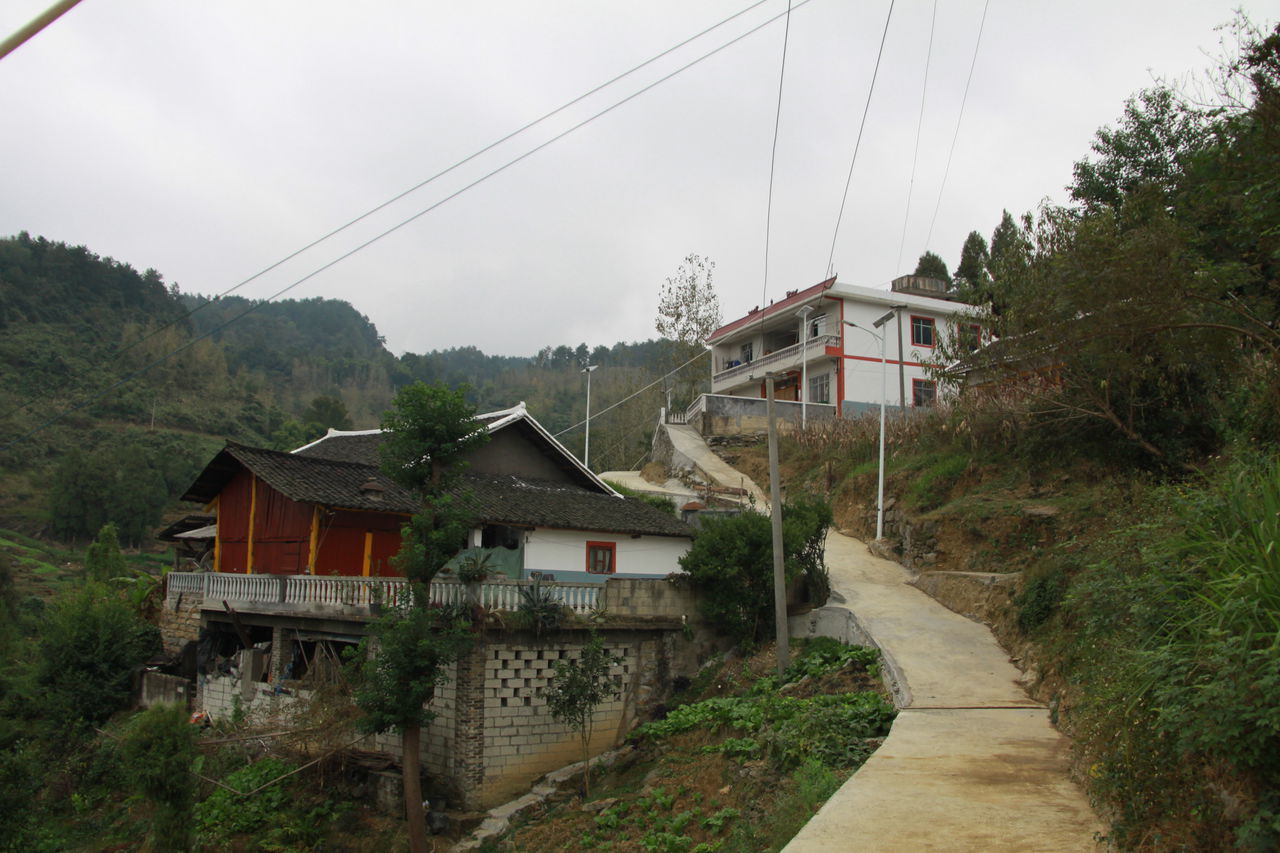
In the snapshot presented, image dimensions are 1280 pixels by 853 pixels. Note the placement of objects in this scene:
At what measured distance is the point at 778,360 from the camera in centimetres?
4034

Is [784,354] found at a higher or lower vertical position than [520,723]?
higher

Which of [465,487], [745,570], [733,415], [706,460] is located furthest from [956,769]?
[733,415]

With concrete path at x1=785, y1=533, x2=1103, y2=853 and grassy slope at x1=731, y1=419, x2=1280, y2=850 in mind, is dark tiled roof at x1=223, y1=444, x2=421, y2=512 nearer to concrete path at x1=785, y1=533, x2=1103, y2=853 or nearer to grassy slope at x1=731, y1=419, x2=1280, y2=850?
concrete path at x1=785, y1=533, x2=1103, y2=853

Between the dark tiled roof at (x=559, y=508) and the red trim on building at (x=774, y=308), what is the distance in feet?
41.4

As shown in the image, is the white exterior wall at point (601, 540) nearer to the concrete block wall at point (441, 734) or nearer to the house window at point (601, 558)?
the house window at point (601, 558)

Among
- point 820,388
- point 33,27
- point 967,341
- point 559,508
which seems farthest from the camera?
point 820,388

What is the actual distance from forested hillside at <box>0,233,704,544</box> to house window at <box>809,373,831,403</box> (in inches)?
446

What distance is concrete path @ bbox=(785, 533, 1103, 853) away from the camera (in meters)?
6.46

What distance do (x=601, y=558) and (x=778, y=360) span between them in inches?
830

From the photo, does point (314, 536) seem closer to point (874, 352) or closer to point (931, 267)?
point (874, 352)

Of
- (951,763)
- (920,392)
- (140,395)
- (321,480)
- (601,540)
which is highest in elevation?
(140,395)

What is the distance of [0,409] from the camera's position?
57344 millimetres

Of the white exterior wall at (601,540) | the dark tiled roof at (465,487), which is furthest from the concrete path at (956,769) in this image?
the dark tiled roof at (465,487)

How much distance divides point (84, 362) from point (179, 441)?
10.8 meters
